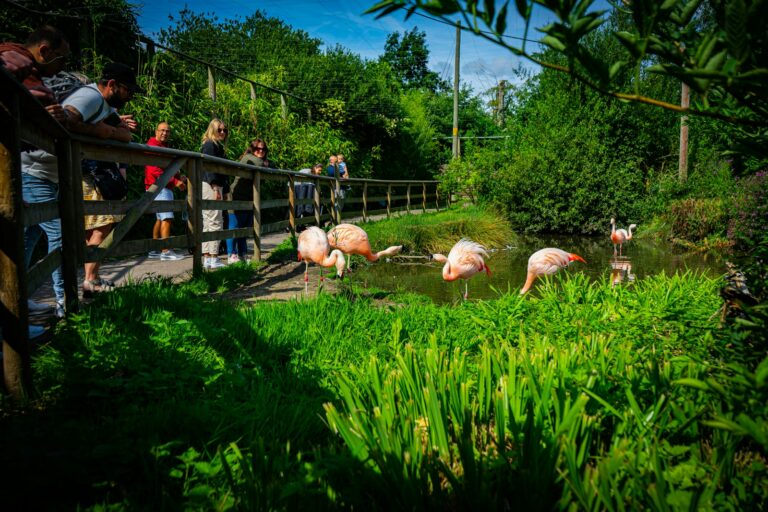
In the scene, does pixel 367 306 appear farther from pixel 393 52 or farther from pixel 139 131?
pixel 393 52

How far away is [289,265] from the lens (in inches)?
302

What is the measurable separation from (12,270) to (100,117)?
2.02m

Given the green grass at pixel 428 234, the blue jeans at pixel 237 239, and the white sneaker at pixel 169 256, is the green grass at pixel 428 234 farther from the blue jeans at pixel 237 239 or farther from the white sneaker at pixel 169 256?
the white sneaker at pixel 169 256

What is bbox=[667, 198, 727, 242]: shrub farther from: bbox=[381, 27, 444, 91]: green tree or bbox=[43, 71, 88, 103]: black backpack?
bbox=[381, 27, 444, 91]: green tree

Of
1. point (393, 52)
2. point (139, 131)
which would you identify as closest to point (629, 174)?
point (139, 131)

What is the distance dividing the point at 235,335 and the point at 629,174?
630 inches

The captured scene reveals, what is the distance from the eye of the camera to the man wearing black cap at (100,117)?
13.1 ft

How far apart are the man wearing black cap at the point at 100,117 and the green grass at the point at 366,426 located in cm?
142

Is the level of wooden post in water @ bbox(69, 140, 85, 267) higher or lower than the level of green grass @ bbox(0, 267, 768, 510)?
higher

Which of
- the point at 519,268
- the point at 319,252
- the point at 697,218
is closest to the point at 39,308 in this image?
the point at 319,252

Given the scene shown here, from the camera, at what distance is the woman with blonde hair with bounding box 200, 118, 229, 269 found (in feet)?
23.3

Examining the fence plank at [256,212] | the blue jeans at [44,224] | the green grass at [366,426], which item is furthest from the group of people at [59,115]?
the fence plank at [256,212]

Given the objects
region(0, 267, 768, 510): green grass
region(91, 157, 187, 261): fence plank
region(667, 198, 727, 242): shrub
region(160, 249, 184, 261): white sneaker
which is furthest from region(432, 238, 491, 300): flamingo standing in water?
region(667, 198, 727, 242): shrub

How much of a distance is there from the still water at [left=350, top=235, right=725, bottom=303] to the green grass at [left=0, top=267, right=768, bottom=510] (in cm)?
250
